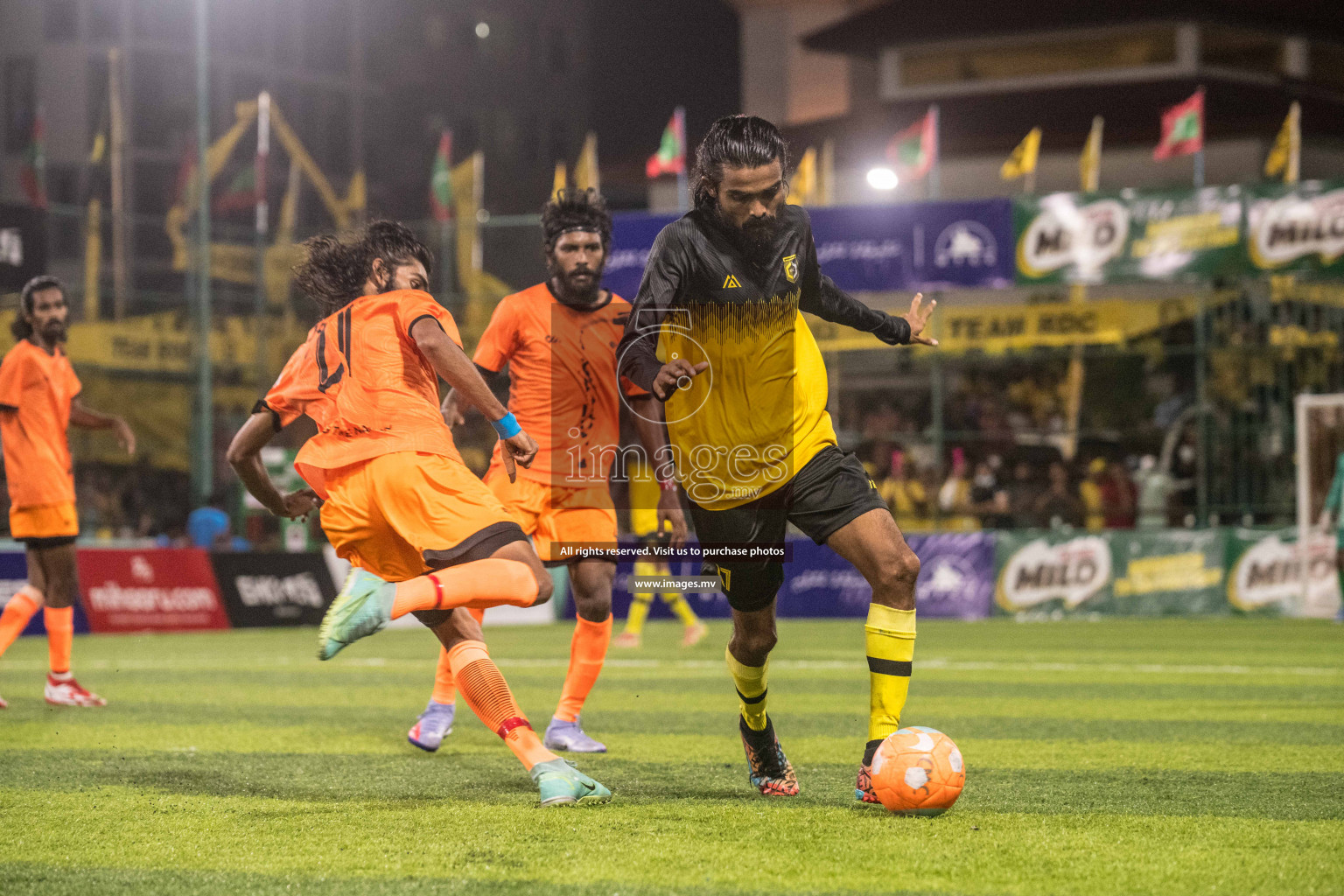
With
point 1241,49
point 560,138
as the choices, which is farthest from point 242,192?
point 560,138

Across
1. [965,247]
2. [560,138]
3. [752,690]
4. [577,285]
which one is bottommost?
[752,690]

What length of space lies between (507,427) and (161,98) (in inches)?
1737

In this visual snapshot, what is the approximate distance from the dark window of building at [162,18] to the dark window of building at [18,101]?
3.48 meters

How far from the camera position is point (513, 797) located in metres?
5.40

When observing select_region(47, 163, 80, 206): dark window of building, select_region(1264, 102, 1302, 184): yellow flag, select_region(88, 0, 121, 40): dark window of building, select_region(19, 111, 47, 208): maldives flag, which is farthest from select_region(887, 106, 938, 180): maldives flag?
select_region(88, 0, 121, 40): dark window of building

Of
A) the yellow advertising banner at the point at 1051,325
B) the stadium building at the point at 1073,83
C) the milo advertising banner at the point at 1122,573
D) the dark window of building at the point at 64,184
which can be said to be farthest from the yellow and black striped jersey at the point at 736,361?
the dark window of building at the point at 64,184

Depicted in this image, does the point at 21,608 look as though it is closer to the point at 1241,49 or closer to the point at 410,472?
the point at 410,472

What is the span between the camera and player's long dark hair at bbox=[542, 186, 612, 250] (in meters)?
7.07

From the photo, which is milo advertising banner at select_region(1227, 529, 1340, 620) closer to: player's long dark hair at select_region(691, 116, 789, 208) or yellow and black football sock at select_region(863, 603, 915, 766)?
yellow and black football sock at select_region(863, 603, 915, 766)

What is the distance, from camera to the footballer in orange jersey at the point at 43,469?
8906mm

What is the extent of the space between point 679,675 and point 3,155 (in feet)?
127

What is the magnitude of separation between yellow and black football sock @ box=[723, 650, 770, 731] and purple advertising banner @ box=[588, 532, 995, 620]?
14.1 metres

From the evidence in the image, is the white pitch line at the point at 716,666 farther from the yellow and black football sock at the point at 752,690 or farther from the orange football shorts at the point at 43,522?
the yellow and black football sock at the point at 752,690

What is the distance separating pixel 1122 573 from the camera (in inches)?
770
